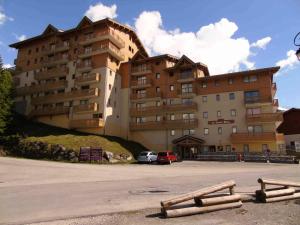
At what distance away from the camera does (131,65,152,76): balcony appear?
54.9m

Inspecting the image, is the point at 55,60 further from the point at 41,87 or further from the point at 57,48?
the point at 41,87

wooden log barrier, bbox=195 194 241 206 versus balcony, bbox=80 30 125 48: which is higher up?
balcony, bbox=80 30 125 48

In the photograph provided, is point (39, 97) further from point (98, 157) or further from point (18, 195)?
point (18, 195)

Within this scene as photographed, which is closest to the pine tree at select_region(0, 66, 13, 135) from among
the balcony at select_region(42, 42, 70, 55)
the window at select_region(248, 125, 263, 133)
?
the balcony at select_region(42, 42, 70, 55)

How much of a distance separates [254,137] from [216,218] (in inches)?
1500

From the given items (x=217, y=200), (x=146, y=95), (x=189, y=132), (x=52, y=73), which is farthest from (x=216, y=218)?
(x=52, y=73)

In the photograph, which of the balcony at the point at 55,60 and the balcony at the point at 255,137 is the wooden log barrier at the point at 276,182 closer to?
the balcony at the point at 255,137

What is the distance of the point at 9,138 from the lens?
43.4 meters

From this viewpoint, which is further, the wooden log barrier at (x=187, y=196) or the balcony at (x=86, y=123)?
the balcony at (x=86, y=123)

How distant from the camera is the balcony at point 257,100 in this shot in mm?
45537

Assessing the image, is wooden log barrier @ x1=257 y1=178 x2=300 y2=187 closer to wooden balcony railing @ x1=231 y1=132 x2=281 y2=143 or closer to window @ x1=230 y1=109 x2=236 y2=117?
wooden balcony railing @ x1=231 y1=132 x2=281 y2=143

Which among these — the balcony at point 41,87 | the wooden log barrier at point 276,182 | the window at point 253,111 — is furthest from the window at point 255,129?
the wooden log barrier at point 276,182

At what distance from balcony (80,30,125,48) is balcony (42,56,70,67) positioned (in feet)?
17.2

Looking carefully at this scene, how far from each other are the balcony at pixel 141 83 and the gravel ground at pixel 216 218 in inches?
1776
